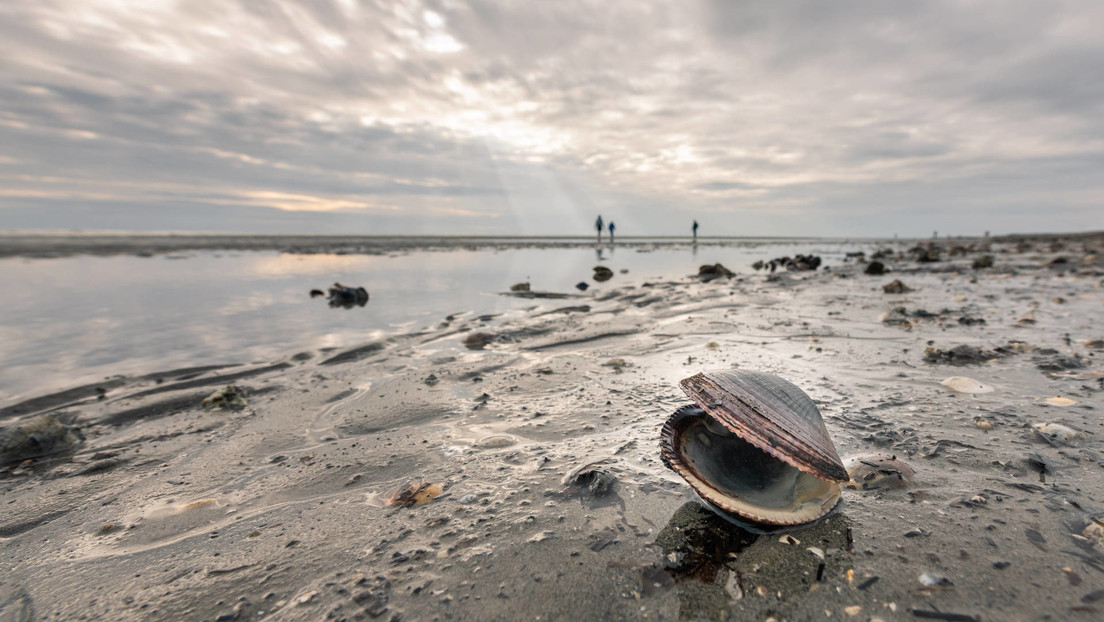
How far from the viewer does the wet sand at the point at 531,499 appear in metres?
1.82

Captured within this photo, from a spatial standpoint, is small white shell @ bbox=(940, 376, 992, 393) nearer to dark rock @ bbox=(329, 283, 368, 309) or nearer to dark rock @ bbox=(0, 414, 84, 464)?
dark rock @ bbox=(0, 414, 84, 464)

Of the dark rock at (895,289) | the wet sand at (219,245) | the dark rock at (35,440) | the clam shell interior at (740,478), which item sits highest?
the wet sand at (219,245)

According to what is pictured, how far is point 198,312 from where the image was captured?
8.62 m

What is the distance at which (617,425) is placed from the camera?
3.47 meters

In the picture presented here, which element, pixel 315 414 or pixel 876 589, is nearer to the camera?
pixel 876 589

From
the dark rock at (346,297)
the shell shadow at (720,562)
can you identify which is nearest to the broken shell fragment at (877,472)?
the shell shadow at (720,562)

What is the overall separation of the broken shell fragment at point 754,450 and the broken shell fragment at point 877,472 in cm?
33

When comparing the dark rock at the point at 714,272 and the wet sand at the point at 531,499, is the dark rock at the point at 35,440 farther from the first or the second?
the dark rock at the point at 714,272

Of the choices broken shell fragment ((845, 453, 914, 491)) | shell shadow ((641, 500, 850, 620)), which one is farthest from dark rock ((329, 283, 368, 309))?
broken shell fragment ((845, 453, 914, 491))

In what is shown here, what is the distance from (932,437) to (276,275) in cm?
1717

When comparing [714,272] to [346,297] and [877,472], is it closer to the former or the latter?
[346,297]

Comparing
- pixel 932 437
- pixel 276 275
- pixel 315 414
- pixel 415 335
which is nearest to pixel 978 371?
pixel 932 437

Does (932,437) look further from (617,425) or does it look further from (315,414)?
(315,414)

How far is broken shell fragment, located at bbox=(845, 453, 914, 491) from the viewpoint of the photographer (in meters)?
2.46
